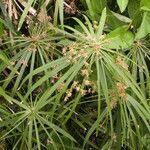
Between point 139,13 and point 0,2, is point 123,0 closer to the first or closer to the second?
point 139,13

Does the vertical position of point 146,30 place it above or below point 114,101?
above

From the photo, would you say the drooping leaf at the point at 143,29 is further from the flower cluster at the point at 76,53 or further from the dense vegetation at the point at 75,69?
the flower cluster at the point at 76,53

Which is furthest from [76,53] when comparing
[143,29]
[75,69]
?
[143,29]

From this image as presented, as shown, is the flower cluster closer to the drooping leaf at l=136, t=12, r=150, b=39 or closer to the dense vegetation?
the dense vegetation

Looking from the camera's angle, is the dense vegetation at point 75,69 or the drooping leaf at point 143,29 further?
the drooping leaf at point 143,29

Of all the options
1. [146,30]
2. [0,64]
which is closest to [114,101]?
[146,30]

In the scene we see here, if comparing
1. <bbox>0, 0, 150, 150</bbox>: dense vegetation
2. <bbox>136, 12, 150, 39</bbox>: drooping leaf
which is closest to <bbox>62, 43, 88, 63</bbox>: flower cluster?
<bbox>0, 0, 150, 150</bbox>: dense vegetation

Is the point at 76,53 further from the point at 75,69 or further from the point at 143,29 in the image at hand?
the point at 143,29

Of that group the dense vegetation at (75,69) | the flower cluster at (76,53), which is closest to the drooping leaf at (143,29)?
the dense vegetation at (75,69)

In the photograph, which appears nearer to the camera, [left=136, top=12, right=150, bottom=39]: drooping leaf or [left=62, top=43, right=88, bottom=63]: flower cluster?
[left=62, top=43, right=88, bottom=63]: flower cluster
